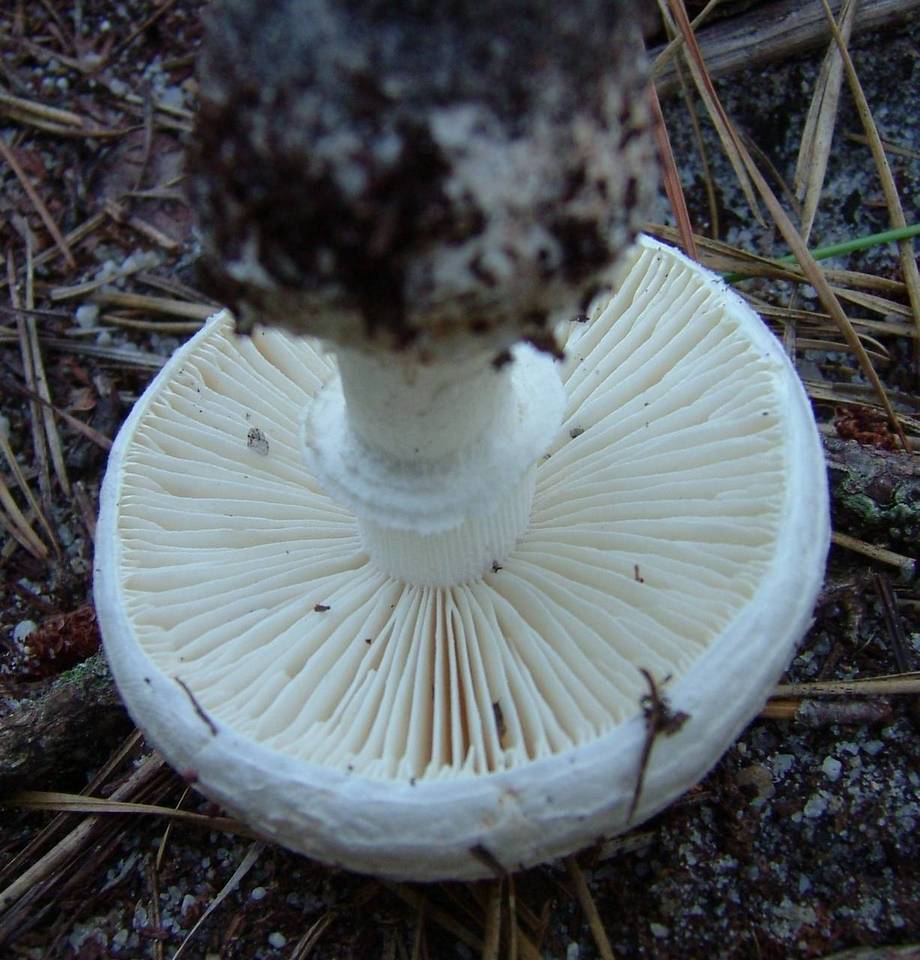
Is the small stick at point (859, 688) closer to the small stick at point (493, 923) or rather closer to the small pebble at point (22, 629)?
the small stick at point (493, 923)

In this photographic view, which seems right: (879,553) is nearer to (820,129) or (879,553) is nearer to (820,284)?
(820,284)

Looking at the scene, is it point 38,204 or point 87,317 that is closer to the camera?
point 87,317

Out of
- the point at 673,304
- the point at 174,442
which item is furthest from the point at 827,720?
the point at 174,442

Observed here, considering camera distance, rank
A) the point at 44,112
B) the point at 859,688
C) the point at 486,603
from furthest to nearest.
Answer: the point at 44,112, the point at 859,688, the point at 486,603

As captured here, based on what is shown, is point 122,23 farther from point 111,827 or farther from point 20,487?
point 111,827

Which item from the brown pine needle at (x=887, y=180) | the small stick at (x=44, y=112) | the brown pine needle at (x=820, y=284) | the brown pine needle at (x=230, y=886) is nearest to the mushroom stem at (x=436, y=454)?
the brown pine needle at (x=230, y=886)

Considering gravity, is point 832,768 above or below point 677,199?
below

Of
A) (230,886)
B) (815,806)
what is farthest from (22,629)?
(815,806)

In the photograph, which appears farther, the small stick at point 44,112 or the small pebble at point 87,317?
the small stick at point 44,112

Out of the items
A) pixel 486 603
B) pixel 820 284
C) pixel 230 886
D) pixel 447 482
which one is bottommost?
pixel 230 886
